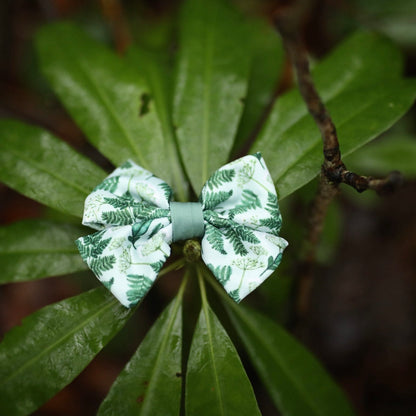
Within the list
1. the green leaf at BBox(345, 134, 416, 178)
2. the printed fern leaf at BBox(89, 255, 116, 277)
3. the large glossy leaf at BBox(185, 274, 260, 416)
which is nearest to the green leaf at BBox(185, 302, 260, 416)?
the large glossy leaf at BBox(185, 274, 260, 416)

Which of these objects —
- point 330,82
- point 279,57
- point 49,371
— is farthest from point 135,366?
point 279,57

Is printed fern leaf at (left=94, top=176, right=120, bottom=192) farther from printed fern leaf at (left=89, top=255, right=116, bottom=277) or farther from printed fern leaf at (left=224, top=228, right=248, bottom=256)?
printed fern leaf at (left=224, top=228, right=248, bottom=256)

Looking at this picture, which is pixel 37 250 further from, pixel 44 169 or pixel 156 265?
pixel 156 265

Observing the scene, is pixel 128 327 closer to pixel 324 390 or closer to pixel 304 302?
pixel 304 302

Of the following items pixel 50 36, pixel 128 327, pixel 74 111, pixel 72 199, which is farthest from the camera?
pixel 128 327

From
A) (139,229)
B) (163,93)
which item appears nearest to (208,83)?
(163,93)
